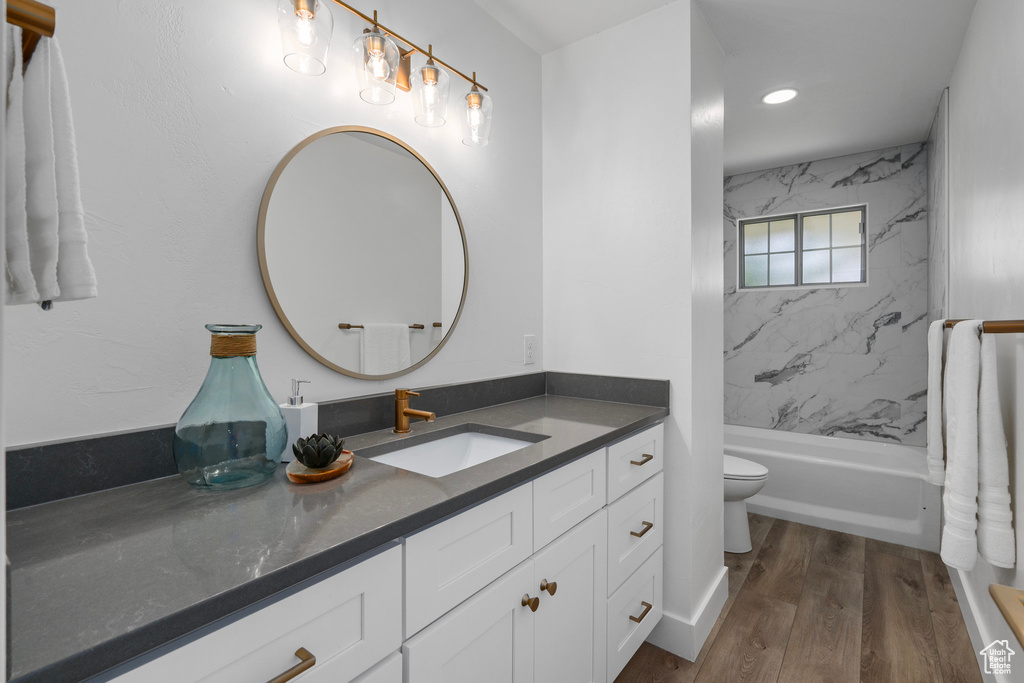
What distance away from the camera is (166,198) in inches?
41.8

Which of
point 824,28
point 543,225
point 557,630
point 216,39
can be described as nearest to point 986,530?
point 557,630

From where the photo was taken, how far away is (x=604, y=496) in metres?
1.43

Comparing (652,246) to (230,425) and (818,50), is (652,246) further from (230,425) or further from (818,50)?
(230,425)

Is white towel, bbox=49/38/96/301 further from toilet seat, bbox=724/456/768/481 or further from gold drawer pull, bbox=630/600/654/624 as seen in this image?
toilet seat, bbox=724/456/768/481

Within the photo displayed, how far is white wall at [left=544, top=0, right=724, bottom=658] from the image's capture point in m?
1.84

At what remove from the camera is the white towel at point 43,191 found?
1.60 ft

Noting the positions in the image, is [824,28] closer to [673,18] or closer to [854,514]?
[673,18]

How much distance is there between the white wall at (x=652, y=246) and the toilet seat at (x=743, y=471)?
458 millimetres

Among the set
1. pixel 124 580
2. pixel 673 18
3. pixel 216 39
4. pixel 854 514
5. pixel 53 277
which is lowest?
pixel 854 514

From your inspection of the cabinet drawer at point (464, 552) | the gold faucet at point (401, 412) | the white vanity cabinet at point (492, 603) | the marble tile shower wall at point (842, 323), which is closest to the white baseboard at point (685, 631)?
the white vanity cabinet at point (492, 603)

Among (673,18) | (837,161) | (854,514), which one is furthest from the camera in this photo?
(837,161)

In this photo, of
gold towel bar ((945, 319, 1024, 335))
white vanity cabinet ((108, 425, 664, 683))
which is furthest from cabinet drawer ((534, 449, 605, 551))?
gold towel bar ((945, 319, 1024, 335))

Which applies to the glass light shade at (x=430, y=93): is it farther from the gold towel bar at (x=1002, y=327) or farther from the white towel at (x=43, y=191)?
the gold towel bar at (x=1002, y=327)

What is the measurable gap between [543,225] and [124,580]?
1.89 m
